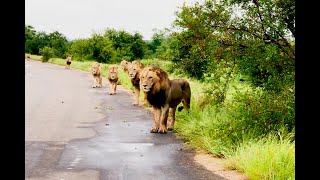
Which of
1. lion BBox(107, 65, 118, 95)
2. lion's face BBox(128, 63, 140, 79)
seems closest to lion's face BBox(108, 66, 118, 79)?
lion BBox(107, 65, 118, 95)

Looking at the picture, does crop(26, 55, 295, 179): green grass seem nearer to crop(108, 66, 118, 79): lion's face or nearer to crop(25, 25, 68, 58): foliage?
crop(108, 66, 118, 79): lion's face

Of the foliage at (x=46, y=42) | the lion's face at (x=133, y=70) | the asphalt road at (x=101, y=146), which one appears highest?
the foliage at (x=46, y=42)

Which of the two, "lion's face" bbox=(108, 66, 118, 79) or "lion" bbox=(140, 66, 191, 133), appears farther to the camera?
"lion's face" bbox=(108, 66, 118, 79)

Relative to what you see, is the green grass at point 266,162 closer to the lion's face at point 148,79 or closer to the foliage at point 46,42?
the lion's face at point 148,79

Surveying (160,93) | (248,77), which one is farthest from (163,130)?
(248,77)

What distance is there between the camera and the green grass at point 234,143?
21.9 ft

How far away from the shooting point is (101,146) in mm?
9344

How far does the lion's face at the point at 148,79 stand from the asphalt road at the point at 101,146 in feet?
3.96

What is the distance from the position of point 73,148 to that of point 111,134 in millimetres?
1776

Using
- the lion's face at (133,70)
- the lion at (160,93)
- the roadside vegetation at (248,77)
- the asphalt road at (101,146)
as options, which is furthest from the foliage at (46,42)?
the roadside vegetation at (248,77)

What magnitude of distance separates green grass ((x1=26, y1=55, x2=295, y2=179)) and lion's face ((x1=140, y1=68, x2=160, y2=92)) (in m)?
1.41

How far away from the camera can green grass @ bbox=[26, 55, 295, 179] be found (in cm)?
668
